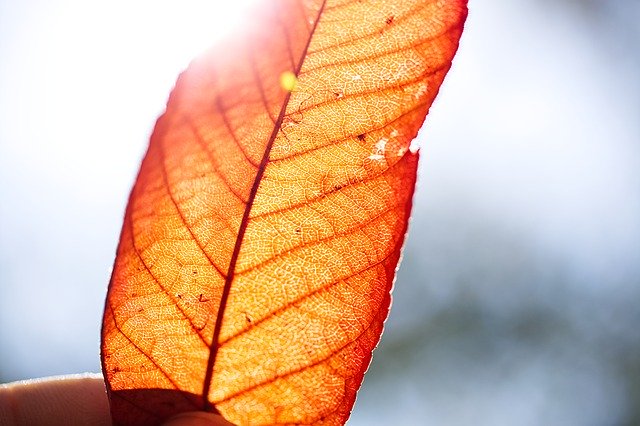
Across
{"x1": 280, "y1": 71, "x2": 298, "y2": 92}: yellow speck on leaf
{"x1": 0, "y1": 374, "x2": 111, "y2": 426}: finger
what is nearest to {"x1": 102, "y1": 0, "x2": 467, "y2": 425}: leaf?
{"x1": 280, "y1": 71, "x2": 298, "y2": 92}: yellow speck on leaf

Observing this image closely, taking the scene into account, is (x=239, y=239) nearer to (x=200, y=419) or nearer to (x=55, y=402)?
→ (x=200, y=419)

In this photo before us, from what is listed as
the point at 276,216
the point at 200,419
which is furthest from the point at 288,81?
the point at 200,419

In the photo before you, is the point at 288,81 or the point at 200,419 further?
the point at 200,419

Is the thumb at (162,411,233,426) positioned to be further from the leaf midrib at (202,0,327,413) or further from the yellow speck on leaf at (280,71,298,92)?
the yellow speck on leaf at (280,71,298,92)

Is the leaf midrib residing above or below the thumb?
above

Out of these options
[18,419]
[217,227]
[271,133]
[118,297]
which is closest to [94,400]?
[18,419]

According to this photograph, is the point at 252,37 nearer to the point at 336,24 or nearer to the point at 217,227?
the point at 336,24
